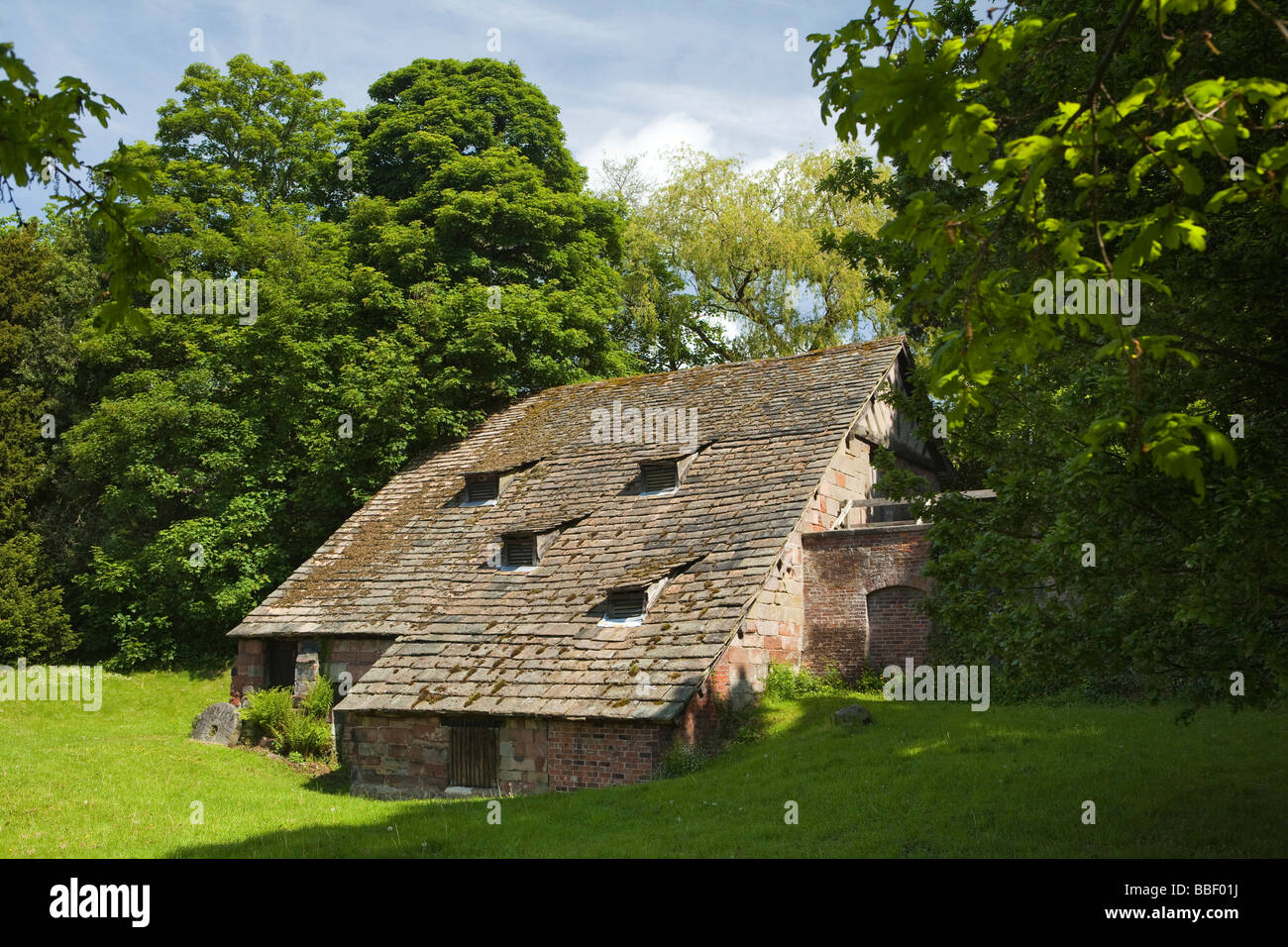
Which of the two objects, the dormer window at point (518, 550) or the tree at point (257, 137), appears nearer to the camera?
the dormer window at point (518, 550)

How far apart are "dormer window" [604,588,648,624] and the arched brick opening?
16.1 feet

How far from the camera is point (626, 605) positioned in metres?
18.3

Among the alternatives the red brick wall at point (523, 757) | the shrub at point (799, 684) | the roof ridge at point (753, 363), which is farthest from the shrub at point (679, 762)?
the roof ridge at point (753, 363)

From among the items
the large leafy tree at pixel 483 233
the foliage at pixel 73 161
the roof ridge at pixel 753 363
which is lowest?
the foliage at pixel 73 161

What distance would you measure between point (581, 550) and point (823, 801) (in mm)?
9175

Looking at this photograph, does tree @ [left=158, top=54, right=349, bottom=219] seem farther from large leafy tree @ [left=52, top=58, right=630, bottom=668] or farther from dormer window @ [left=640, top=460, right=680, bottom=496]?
dormer window @ [left=640, top=460, right=680, bottom=496]

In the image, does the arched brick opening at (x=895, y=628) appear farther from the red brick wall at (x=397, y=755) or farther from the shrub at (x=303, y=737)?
the shrub at (x=303, y=737)

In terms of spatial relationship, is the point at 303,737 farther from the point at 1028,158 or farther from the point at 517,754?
the point at 1028,158

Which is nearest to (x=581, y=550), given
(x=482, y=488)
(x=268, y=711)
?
(x=482, y=488)

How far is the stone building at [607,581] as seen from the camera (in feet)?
54.6

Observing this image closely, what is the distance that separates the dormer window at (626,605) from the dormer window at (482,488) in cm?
653

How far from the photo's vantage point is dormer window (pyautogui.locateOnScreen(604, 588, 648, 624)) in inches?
710
